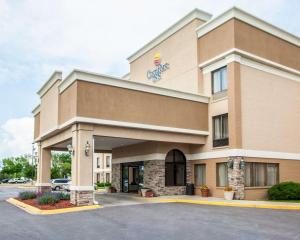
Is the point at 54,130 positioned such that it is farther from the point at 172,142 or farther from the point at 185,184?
the point at 185,184

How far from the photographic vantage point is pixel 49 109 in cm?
2695

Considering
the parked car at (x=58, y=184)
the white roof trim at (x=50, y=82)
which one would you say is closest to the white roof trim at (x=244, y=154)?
the white roof trim at (x=50, y=82)

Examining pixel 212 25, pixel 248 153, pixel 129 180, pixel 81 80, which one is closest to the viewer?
pixel 81 80

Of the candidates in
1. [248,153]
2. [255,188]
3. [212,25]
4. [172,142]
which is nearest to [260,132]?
[248,153]

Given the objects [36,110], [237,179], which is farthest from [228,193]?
[36,110]

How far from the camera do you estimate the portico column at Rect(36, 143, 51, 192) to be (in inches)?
1166

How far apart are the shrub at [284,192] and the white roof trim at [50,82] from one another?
15.4m

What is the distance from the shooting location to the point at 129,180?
108 feet

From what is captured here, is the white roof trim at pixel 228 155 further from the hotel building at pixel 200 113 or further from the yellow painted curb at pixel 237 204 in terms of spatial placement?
the yellow painted curb at pixel 237 204

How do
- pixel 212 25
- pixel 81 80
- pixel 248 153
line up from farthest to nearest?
1. pixel 212 25
2. pixel 248 153
3. pixel 81 80

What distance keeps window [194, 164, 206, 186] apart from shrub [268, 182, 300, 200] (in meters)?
4.53

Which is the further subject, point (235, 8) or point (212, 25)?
point (212, 25)

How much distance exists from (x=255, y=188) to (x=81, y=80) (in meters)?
12.9

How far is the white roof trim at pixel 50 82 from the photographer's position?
2554 cm
